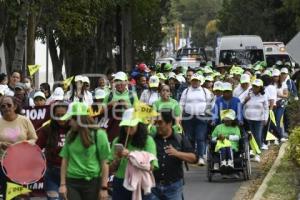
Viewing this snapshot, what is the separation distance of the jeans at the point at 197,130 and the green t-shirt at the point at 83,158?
8.24 meters

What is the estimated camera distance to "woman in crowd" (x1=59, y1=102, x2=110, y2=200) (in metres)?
8.92

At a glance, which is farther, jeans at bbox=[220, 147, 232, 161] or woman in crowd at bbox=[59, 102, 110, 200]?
jeans at bbox=[220, 147, 232, 161]

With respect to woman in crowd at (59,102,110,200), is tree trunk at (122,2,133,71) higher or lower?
higher

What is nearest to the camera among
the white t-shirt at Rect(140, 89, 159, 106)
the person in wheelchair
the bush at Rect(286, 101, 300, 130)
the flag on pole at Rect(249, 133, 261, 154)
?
the person in wheelchair

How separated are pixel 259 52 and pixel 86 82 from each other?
22.4 metres

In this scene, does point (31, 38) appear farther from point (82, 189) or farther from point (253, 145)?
point (82, 189)

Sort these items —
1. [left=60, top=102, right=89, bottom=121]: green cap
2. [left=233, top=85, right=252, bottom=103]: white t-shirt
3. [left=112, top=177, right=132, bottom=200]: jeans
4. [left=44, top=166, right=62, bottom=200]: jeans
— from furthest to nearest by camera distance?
[left=233, top=85, right=252, bottom=103]: white t-shirt, [left=44, top=166, right=62, bottom=200]: jeans, [left=60, top=102, right=89, bottom=121]: green cap, [left=112, top=177, right=132, bottom=200]: jeans

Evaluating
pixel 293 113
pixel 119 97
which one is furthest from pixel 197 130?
pixel 293 113

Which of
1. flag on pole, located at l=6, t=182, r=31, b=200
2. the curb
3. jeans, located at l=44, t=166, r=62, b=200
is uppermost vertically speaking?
jeans, located at l=44, t=166, r=62, b=200

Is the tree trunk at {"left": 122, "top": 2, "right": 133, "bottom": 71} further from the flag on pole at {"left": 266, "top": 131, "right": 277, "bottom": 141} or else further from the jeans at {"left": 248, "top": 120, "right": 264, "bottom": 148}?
the jeans at {"left": 248, "top": 120, "right": 264, "bottom": 148}

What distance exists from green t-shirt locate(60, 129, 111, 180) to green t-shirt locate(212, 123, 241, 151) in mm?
5992

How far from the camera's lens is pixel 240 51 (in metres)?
38.6

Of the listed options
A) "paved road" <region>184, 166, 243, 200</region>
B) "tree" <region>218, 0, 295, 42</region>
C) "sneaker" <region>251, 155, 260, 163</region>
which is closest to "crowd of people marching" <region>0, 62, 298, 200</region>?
"paved road" <region>184, 166, 243, 200</region>

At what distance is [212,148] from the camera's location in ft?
48.9
